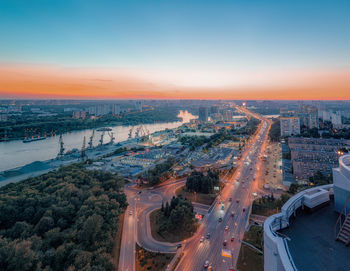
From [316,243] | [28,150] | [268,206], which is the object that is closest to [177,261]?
[268,206]

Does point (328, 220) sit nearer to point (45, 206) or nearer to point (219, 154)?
point (45, 206)

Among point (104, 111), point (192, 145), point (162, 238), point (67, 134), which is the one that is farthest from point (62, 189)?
point (104, 111)

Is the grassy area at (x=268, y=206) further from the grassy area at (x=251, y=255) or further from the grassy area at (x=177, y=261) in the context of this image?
the grassy area at (x=177, y=261)

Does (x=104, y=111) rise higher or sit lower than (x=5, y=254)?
higher

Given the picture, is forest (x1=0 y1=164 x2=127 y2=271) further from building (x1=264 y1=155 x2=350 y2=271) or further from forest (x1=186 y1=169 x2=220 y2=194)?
building (x1=264 y1=155 x2=350 y2=271)

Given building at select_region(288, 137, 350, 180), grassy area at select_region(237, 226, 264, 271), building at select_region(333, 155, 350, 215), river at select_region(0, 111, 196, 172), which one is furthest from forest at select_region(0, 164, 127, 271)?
river at select_region(0, 111, 196, 172)

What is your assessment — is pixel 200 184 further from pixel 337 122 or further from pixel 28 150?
pixel 337 122
